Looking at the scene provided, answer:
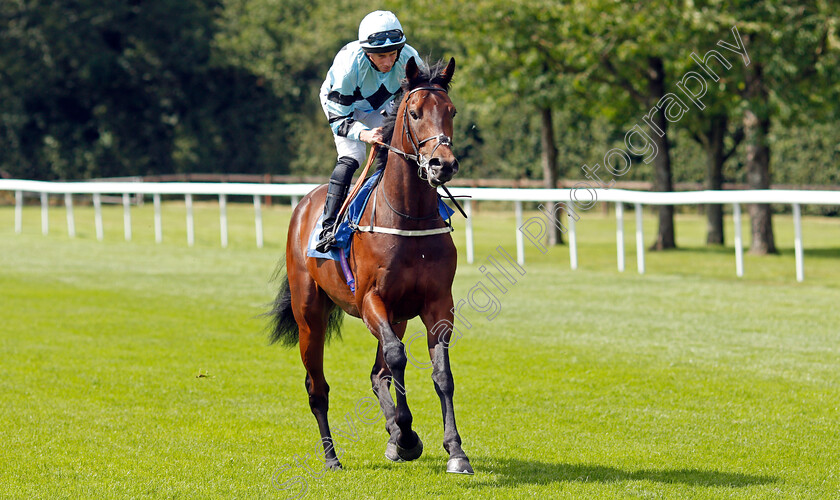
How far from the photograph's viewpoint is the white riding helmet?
17.7 feet

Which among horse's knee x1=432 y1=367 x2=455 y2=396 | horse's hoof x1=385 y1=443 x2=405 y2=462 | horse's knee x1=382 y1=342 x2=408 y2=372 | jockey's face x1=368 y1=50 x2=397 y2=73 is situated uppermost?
jockey's face x1=368 y1=50 x2=397 y2=73

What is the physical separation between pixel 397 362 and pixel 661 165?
53.2 feet

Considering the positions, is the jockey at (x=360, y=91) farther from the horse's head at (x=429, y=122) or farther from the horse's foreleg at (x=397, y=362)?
the horse's foreleg at (x=397, y=362)

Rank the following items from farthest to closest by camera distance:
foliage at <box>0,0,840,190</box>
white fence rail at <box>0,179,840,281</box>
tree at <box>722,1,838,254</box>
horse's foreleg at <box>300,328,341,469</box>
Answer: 1. foliage at <box>0,0,840,190</box>
2. tree at <box>722,1,838,254</box>
3. white fence rail at <box>0,179,840,281</box>
4. horse's foreleg at <box>300,328,341,469</box>

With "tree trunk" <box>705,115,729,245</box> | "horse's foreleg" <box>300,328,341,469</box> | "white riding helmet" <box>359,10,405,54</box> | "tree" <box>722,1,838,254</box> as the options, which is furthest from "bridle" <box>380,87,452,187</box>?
"tree trunk" <box>705,115,729,245</box>

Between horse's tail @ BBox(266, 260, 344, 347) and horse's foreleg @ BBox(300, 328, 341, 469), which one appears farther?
horse's tail @ BBox(266, 260, 344, 347)

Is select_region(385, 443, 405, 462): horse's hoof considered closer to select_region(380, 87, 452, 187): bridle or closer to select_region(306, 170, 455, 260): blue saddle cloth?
select_region(306, 170, 455, 260): blue saddle cloth

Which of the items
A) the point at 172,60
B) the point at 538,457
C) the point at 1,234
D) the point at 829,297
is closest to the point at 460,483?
the point at 538,457

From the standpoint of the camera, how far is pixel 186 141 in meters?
38.3

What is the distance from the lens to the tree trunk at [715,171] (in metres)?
20.7

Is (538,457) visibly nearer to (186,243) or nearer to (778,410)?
(778,410)

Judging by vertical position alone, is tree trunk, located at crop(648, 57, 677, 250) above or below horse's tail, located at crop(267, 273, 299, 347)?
above

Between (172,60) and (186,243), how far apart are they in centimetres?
1920

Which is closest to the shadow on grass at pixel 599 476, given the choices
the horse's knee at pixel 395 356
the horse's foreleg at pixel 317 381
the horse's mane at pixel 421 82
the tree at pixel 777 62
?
the horse's knee at pixel 395 356
